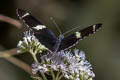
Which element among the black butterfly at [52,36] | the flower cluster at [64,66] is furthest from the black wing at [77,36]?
the flower cluster at [64,66]

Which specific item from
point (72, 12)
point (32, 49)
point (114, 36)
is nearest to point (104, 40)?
point (114, 36)

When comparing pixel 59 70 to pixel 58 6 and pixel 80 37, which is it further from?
pixel 58 6

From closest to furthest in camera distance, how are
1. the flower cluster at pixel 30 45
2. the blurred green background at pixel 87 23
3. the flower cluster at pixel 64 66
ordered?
the flower cluster at pixel 64 66 → the flower cluster at pixel 30 45 → the blurred green background at pixel 87 23

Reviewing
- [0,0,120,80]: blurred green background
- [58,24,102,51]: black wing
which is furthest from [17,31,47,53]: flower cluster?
[0,0,120,80]: blurred green background

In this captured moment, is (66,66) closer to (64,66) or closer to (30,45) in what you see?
(64,66)

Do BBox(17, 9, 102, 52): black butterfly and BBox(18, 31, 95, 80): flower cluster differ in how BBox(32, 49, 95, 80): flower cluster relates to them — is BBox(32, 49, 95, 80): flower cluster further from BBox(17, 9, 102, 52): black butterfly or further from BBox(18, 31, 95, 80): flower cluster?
BBox(17, 9, 102, 52): black butterfly

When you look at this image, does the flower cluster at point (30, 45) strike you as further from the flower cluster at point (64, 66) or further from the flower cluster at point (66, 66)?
the flower cluster at point (66, 66)

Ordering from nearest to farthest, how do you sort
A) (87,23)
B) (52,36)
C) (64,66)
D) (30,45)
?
(64,66), (52,36), (30,45), (87,23)

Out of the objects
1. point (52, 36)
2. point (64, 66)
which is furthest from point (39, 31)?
point (64, 66)
